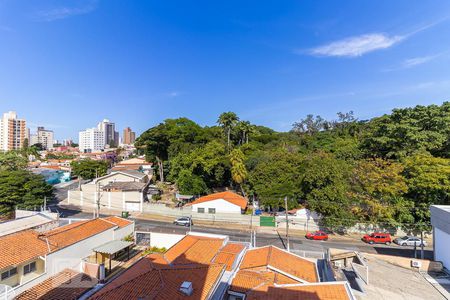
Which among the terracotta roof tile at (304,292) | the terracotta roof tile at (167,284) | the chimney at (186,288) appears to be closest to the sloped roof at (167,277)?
the terracotta roof tile at (167,284)

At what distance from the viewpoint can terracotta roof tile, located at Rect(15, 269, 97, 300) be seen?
13.4 m

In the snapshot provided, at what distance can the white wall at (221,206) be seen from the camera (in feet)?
112

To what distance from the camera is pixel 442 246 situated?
586 inches

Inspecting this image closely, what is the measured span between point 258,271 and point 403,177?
73.2ft

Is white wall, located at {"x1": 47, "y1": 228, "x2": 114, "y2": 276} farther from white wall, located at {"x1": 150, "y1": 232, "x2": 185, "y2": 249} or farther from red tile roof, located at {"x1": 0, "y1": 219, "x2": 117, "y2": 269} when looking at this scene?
white wall, located at {"x1": 150, "y1": 232, "x2": 185, "y2": 249}

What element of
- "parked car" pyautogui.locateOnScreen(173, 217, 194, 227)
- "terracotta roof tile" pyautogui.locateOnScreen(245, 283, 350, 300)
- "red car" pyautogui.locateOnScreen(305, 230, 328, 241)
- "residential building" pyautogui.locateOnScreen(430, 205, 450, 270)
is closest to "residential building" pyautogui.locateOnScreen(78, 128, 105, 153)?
"parked car" pyautogui.locateOnScreen(173, 217, 194, 227)

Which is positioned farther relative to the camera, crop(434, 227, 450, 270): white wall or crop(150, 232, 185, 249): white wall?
crop(150, 232, 185, 249): white wall

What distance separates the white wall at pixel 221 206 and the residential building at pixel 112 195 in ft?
33.8

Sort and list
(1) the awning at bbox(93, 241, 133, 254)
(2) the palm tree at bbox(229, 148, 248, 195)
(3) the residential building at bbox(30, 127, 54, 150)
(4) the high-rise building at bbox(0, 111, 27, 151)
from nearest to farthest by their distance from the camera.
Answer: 1. (1) the awning at bbox(93, 241, 133, 254)
2. (2) the palm tree at bbox(229, 148, 248, 195)
3. (4) the high-rise building at bbox(0, 111, 27, 151)
4. (3) the residential building at bbox(30, 127, 54, 150)

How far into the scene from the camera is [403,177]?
26859mm

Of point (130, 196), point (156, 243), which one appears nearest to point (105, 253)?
point (156, 243)

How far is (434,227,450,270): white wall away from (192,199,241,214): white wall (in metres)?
21.7

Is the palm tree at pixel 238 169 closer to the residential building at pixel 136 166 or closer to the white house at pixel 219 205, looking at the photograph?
the white house at pixel 219 205

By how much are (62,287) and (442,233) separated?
23.0 m
